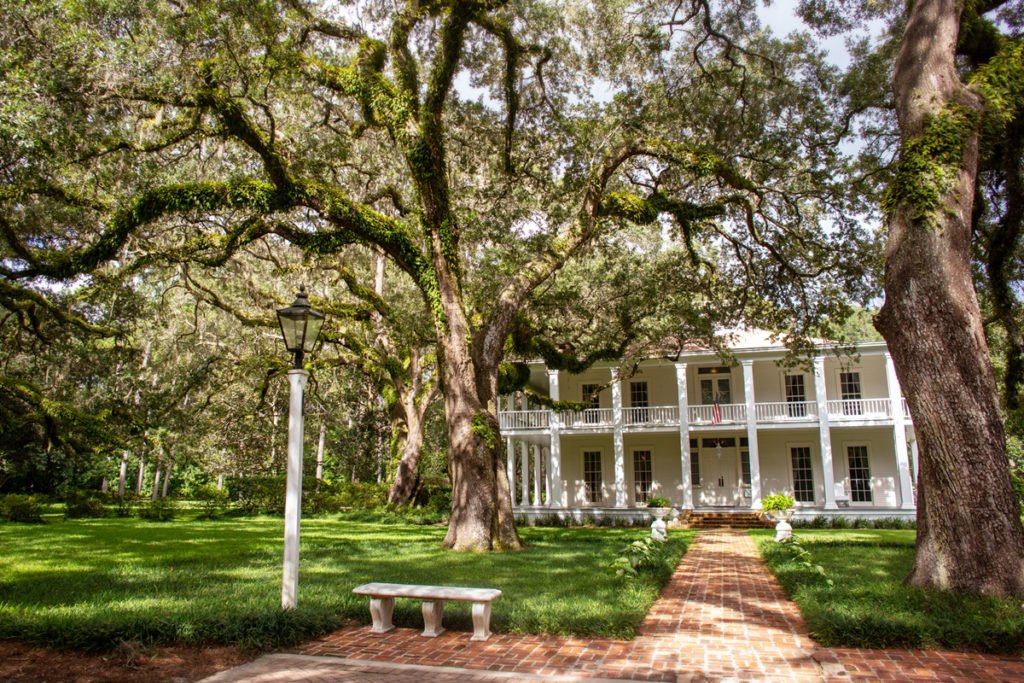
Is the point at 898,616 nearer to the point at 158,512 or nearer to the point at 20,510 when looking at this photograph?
the point at 20,510

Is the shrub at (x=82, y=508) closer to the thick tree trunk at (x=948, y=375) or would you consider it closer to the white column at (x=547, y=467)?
the white column at (x=547, y=467)

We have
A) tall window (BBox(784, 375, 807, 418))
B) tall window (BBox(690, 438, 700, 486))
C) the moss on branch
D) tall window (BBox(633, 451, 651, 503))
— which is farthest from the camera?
tall window (BBox(633, 451, 651, 503))

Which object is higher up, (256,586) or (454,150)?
(454,150)

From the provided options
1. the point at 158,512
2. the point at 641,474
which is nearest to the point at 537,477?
the point at 641,474

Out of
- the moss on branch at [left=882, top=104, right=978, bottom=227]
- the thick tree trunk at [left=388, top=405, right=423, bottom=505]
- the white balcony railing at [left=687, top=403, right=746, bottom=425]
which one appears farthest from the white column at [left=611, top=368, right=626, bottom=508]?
the moss on branch at [left=882, top=104, right=978, bottom=227]

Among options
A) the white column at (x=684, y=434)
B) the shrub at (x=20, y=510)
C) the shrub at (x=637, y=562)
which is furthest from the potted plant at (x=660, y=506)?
the shrub at (x=20, y=510)

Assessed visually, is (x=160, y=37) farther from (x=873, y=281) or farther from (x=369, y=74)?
(x=873, y=281)

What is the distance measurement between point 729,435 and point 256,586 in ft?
65.9

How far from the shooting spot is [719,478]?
24.7 metres

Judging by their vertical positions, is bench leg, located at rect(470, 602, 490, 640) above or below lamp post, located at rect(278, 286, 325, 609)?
below

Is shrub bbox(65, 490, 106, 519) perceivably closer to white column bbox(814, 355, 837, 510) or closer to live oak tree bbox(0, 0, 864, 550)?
live oak tree bbox(0, 0, 864, 550)

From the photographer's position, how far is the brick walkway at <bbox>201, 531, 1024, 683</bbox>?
471cm

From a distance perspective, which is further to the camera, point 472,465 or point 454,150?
point 454,150

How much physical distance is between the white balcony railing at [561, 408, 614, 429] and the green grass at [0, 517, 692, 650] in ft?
34.4
